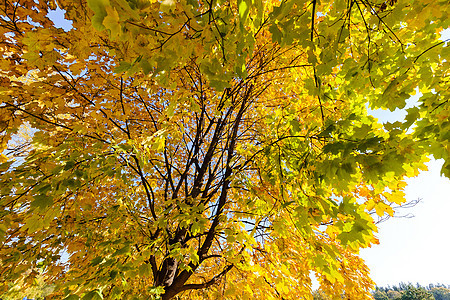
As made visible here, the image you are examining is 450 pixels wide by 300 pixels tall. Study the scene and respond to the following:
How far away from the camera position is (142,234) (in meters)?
3.42

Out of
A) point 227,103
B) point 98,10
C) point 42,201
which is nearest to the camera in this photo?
point 98,10

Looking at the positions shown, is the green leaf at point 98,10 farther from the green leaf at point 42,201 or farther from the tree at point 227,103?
the green leaf at point 42,201

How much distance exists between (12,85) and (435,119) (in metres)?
4.31

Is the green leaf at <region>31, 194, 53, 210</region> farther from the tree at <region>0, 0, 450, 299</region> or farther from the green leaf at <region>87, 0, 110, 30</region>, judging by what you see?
the green leaf at <region>87, 0, 110, 30</region>

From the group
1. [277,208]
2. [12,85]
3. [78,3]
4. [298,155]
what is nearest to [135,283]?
[277,208]

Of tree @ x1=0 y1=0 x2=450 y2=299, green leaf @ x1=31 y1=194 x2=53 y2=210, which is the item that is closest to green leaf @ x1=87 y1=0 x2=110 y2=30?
tree @ x1=0 y1=0 x2=450 y2=299

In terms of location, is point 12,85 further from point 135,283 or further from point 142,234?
point 135,283

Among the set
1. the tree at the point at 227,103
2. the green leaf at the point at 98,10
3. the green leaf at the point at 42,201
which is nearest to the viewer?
the green leaf at the point at 98,10

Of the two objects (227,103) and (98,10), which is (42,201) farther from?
(227,103)

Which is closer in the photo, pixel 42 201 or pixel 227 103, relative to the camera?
pixel 42 201

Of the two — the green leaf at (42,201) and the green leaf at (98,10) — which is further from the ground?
the green leaf at (98,10)

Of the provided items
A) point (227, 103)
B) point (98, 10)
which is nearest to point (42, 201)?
point (98, 10)

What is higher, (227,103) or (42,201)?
(227,103)

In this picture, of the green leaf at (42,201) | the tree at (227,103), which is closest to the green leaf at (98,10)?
the tree at (227,103)
